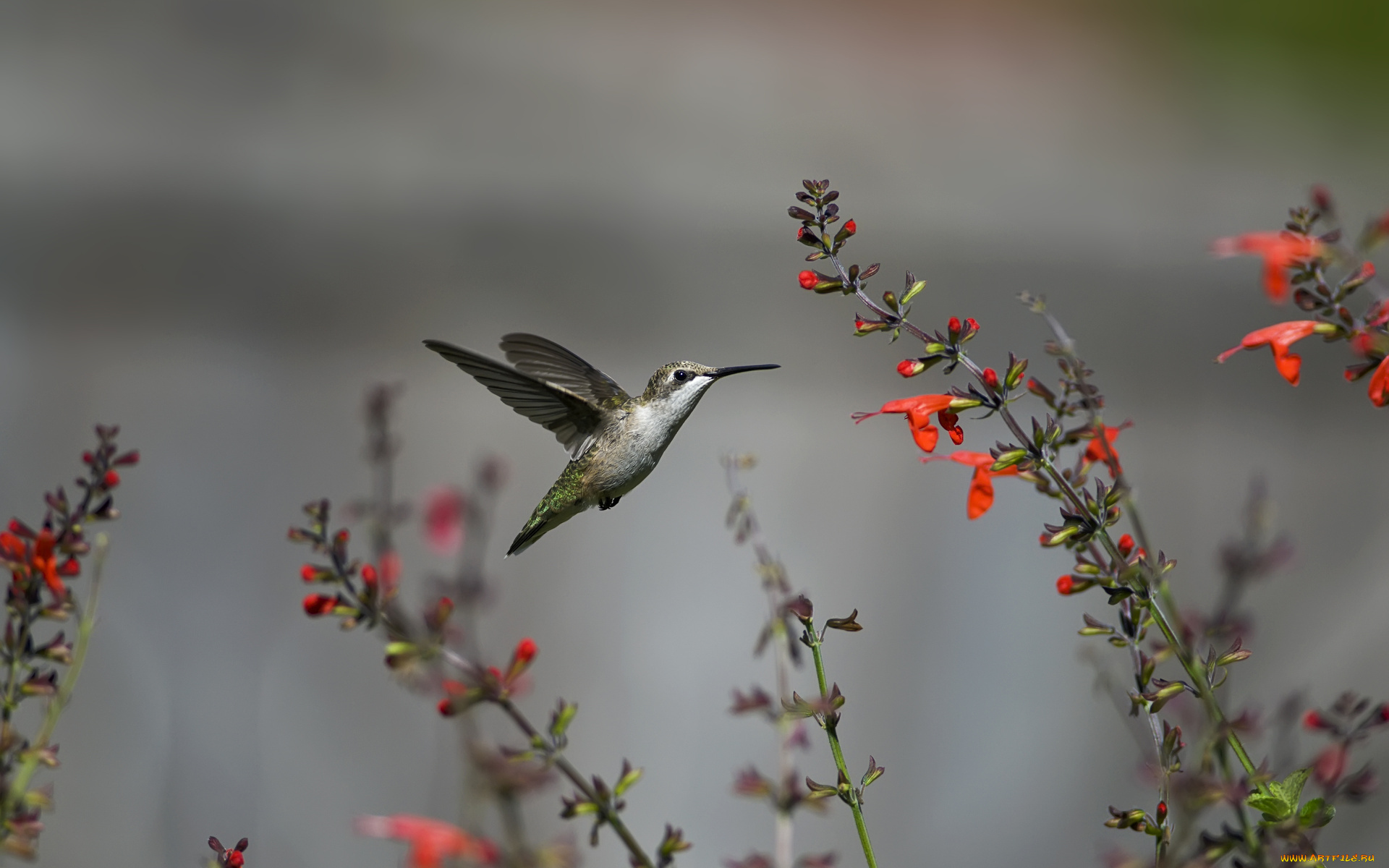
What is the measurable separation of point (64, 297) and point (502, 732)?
1.49m

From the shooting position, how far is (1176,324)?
3510 mm

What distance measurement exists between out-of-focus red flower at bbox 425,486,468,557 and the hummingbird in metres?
0.41

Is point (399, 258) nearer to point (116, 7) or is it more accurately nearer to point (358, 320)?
point (358, 320)

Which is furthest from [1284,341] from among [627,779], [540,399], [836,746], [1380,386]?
[540,399]

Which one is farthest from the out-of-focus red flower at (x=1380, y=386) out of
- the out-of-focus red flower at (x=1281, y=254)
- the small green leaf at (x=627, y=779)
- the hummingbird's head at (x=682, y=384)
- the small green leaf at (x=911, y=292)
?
the hummingbird's head at (x=682, y=384)

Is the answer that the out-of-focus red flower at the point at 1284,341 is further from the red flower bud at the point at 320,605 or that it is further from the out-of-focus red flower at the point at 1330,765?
the red flower bud at the point at 320,605

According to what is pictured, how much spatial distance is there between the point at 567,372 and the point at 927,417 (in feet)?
2.24

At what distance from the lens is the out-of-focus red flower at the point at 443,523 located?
78cm

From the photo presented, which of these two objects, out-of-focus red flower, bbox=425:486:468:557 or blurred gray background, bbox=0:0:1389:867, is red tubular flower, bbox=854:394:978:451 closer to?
out-of-focus red flower, bbox=425:486:468:557

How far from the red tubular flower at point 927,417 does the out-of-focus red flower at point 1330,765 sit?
0.35 m

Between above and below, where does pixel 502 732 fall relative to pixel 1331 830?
above

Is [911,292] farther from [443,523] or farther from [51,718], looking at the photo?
[51,718]

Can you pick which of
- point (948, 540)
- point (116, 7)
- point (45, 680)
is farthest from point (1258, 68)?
point (45, 680)

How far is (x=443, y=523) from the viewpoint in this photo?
828 mm
